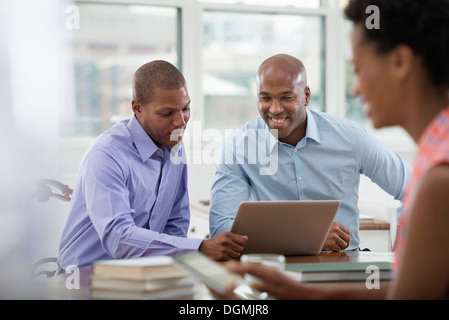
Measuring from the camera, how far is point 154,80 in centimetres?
222

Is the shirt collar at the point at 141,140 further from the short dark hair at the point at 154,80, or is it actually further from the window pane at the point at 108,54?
the window pane at the point at 108,54

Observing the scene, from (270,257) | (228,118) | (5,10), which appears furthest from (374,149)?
(228,118)

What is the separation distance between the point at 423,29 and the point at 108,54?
3.90 metres

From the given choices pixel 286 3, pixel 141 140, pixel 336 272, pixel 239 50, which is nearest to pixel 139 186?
pixel 141 140

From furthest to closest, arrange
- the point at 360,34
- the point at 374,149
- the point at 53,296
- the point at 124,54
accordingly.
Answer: the point at 124,54 → the point at 374,149 → the point at 53,296 → the point at 360,34

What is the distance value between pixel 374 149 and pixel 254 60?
262 centimetres

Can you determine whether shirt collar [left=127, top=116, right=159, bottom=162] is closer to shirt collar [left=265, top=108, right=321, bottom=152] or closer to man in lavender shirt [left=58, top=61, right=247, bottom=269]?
man in lavender shirt [left=58, top=61, right=247, bottom=269]

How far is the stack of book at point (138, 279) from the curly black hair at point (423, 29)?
668 mm

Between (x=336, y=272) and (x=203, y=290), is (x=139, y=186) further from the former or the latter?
(x=336, y=272)

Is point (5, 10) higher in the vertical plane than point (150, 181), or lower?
higher

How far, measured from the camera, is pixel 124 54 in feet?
15.1

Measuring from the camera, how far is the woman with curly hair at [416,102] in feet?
2.89

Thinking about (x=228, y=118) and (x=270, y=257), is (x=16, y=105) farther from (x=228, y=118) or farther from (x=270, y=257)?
(x=228, y=118)

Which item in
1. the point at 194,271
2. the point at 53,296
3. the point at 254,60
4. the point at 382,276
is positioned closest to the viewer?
the point at 194,271
